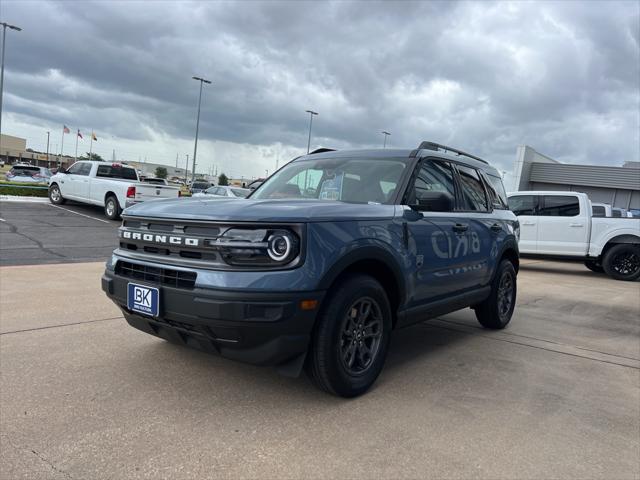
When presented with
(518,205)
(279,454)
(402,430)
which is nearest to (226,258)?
(279,454)

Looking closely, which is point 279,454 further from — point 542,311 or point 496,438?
point 542,311

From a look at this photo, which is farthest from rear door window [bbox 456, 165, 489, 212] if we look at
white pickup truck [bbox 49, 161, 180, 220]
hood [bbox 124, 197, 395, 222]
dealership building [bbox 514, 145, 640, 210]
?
dealership building [bbox 514, 145, 640, 210]

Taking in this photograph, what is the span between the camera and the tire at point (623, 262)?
11.7 metres

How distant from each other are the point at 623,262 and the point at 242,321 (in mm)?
11753

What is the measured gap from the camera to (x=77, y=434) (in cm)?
275

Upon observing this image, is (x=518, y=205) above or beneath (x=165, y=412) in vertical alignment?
above

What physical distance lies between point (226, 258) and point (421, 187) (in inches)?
74.9

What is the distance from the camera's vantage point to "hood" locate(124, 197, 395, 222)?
2990 millimetres

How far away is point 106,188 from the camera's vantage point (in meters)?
15.2

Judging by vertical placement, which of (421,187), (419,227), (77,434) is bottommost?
(77,434)

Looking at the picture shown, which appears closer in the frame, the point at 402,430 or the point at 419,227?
the point at 402,430

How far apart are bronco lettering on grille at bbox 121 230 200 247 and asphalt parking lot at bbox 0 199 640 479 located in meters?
1.01

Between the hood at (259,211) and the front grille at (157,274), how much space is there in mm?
347

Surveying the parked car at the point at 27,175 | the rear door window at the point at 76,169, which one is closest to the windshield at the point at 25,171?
the parked car at the point at 27,175
